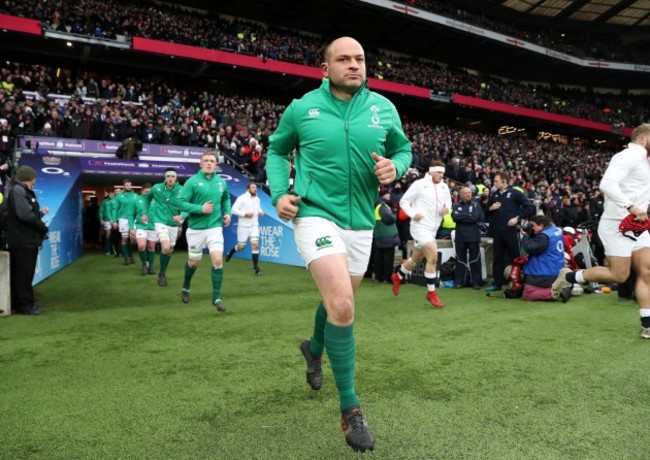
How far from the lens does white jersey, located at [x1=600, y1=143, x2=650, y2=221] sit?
5.01 m

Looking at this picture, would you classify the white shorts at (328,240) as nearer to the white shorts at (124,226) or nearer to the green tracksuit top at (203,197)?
the green tracksuit top at (203,197)

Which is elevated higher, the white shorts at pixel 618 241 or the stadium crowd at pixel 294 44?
the stadium crowd at pixel 294 44

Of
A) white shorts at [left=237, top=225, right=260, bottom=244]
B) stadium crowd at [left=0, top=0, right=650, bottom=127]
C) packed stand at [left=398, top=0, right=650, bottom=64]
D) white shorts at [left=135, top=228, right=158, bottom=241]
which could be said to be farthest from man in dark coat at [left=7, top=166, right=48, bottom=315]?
packed stand at [left=398, top=0, right=650, bottom=64]

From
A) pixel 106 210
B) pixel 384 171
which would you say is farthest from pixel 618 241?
pixel 106 210

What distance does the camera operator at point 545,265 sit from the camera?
7922mm

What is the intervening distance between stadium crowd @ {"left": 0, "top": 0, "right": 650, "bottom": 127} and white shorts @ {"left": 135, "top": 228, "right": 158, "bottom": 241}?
17206 mm

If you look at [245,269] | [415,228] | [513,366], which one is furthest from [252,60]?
[513,366]

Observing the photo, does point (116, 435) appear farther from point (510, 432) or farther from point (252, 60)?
point (252, 60)

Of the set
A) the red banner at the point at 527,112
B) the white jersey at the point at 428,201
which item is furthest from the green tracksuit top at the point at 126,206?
the red banner at the point at 527,112

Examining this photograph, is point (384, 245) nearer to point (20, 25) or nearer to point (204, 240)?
point (204, 240)

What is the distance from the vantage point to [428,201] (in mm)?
8078

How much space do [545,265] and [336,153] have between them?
6312 millimetres

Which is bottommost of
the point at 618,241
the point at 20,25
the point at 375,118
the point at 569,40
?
the point at 618,241

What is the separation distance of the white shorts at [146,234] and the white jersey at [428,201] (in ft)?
19.9
